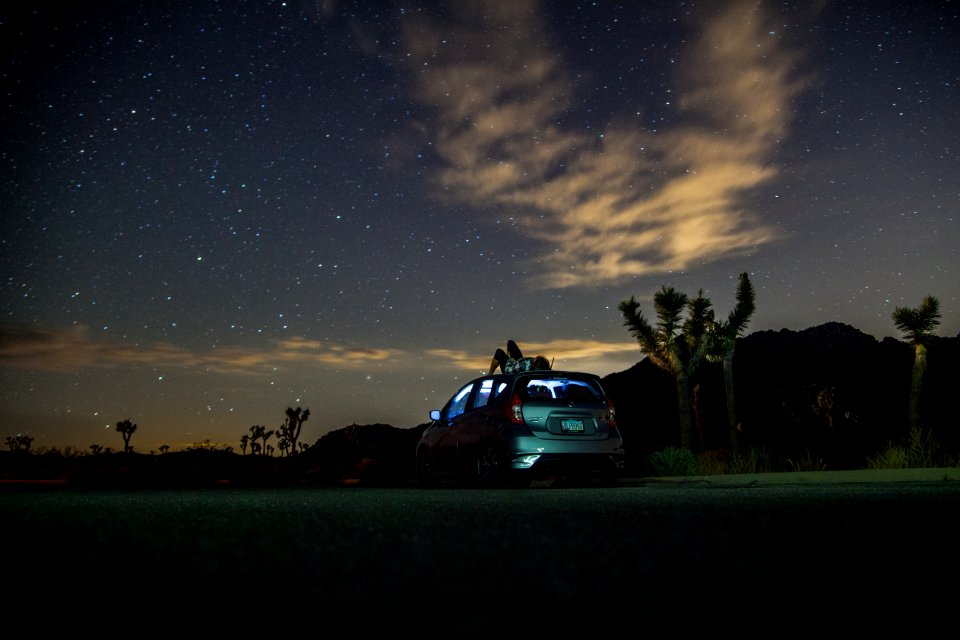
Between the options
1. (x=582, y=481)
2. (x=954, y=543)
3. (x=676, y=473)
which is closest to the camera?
(x=954, y=543)

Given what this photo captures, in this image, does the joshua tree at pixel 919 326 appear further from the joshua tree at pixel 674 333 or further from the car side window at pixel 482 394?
the car side window at pixel 482 394

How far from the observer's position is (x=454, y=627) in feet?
6.46

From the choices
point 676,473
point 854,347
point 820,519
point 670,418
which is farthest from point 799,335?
point 820,519

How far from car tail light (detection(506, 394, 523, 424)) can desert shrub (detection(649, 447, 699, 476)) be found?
A: 593cm

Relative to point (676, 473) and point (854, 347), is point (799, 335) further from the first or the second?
point (676, 473)

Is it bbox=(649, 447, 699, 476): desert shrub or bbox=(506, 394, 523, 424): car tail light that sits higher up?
bbox=(506, 394, 523, 424): car tail light

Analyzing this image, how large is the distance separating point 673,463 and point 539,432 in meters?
5.92

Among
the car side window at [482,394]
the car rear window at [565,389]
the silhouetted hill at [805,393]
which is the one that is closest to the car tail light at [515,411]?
the car rear window at [565,389]

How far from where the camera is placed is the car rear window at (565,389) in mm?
11953

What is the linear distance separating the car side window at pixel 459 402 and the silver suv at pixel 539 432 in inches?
26.9

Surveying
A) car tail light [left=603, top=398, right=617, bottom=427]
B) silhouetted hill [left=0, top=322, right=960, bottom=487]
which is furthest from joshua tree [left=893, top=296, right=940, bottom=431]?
car tail light [left=603, top=398, right=617, bottom=427]

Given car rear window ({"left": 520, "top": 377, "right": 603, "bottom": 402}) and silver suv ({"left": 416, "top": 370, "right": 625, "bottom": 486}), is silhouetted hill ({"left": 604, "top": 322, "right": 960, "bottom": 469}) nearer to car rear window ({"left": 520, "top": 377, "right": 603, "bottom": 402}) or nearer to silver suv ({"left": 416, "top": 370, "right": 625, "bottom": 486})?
car rear window ({"left": 520, "top": 377, "right": 603, "bottom": 402})

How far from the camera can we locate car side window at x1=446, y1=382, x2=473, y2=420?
1356 cm

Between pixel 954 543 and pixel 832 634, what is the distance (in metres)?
1.95
